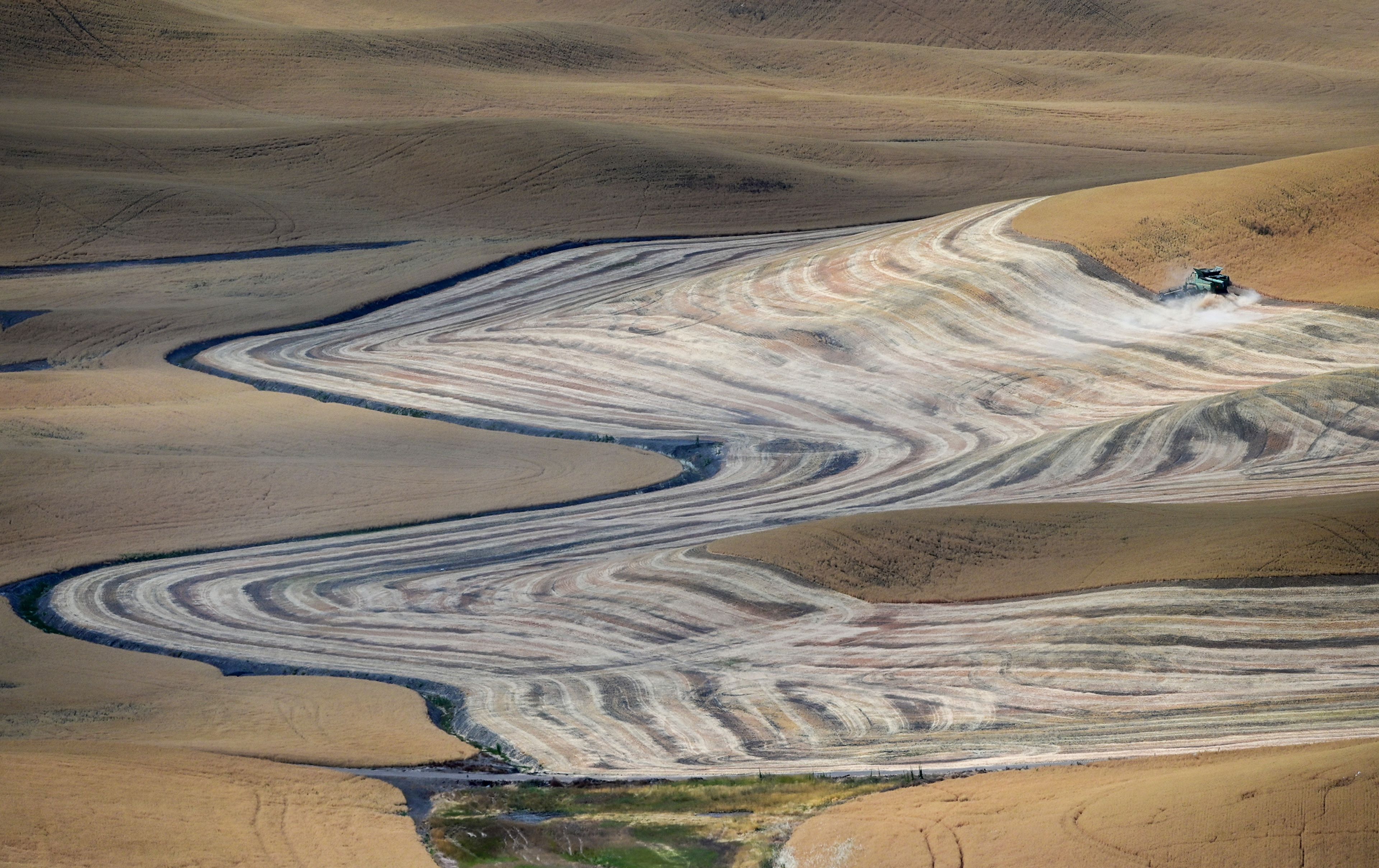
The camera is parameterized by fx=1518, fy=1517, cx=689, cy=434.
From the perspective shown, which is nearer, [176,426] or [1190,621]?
[1190,621]

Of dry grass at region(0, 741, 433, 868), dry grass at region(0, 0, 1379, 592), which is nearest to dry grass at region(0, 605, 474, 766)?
dry grass at region(0, 741, 433, 868)

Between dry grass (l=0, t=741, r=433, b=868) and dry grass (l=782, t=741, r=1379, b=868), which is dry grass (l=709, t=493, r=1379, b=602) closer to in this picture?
dry grass (l=782, t=741, r=1379, b=868)

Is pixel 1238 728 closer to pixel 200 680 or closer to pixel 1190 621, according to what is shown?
pixel 1190 621

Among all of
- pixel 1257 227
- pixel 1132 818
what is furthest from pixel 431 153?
pixel 1132 818

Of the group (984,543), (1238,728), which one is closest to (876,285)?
(984,543)

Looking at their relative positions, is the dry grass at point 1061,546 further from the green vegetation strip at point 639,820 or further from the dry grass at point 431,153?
the dry grass at point 431,153

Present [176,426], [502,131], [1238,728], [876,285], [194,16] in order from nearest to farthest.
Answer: [1238,728] < [176,426] < [876,285] < [502,131] < [194,16]

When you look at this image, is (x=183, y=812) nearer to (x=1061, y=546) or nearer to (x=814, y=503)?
(x=1061, y=546)
